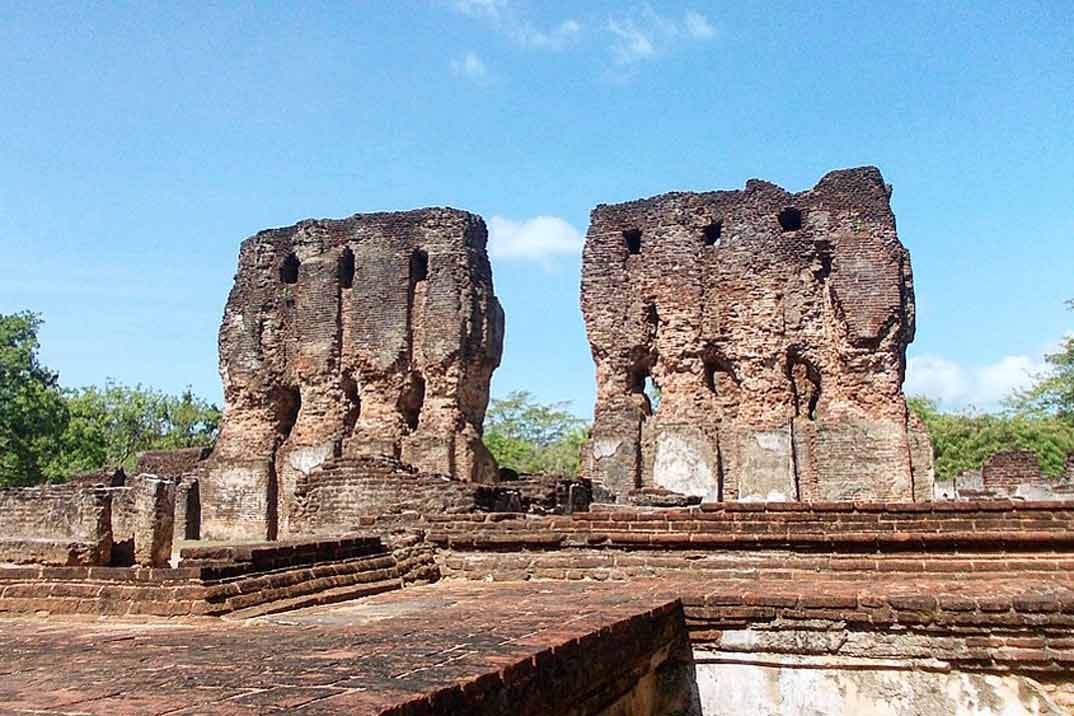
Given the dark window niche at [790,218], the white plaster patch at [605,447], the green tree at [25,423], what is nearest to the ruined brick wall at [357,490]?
the white plaster patch at [605,447]

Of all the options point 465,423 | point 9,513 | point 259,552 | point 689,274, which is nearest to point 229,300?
point 465,423

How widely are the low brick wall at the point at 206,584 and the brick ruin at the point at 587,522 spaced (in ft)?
0.07

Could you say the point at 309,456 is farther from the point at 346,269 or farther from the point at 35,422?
the point at 35,422

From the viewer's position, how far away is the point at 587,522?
806 centimetres

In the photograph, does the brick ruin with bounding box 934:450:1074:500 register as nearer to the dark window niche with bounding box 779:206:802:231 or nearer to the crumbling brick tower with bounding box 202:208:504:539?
the dark window niche with bounding box 779:206:802:231

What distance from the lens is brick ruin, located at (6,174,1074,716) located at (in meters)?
3.88

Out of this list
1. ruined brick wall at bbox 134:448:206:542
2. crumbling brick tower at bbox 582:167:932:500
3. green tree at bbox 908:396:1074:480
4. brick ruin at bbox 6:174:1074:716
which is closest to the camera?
brick ruin at bbox 6:174:1074:716

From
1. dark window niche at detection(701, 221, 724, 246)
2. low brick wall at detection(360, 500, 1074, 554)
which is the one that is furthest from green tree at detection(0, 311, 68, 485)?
low brick wall at detection(360, 500, 1074, 554)

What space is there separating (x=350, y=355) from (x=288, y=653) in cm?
1823

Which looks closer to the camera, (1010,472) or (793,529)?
(793,529)

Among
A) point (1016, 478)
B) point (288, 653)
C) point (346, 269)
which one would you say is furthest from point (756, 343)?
point (288, 653)

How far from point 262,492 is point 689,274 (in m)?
10.0

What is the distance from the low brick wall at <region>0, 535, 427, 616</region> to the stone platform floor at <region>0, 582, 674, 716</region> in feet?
0.58

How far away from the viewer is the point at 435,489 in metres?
10.2
